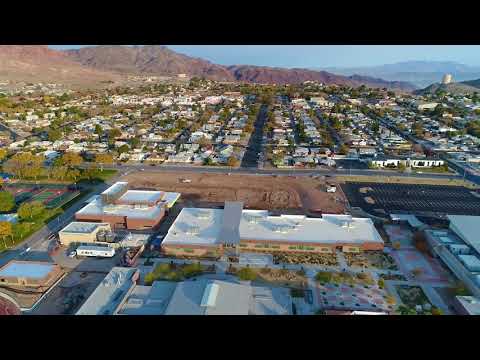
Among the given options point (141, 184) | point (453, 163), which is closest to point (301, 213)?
point (141, 184)

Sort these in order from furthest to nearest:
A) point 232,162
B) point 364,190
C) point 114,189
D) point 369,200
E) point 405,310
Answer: point 232,162
point 364,190
point 369,200
point 114,189
point 405,310

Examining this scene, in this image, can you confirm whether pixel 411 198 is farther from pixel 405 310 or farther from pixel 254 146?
pixel 254 146

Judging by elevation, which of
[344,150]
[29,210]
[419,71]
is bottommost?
[29,210]

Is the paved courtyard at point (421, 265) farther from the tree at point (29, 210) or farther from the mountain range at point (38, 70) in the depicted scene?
the mountain range at point (38, 70)

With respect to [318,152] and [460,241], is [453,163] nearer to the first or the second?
[318,152]

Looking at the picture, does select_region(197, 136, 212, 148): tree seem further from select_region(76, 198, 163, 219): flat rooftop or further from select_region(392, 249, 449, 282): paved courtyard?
select_region(392, 249, 449, 282): paved courtyard

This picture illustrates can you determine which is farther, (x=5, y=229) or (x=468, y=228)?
(x=468, y=228)

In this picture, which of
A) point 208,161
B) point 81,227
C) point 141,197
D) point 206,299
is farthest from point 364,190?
point 81,227
